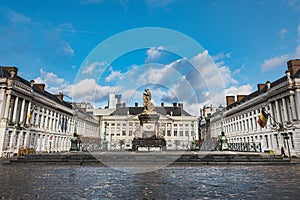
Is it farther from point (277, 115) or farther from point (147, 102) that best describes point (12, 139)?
point (277, 115)

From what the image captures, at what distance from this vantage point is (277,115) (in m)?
41.8

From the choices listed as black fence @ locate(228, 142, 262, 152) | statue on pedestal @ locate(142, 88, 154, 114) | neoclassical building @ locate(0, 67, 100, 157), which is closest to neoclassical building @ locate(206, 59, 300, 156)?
black fence @ locate(228, 142, 262, 152)

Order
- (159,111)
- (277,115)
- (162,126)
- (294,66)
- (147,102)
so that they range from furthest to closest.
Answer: (159,111) < (162,126) < (277,115) < (294,66) < (147,102)

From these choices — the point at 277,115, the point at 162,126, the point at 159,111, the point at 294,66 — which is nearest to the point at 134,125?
the point at 162,126

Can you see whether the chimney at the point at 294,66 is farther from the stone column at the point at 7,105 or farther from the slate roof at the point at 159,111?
the slate roof at the point at 159,111

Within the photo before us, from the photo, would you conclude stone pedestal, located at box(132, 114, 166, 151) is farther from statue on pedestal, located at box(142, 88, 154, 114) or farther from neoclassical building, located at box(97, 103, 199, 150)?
neoclassical building, located at box(97, 103, 199, 150)

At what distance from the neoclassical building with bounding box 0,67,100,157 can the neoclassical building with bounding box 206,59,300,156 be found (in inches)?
1465

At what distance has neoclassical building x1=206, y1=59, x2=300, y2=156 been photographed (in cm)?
3622

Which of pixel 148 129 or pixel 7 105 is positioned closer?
pixel 148 129

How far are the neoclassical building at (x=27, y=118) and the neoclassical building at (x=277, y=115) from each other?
37208 millimetres

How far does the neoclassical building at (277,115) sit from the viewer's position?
36225 millimetres

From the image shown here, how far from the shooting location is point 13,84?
38.1 m

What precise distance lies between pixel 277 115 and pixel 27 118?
4994 centimetres

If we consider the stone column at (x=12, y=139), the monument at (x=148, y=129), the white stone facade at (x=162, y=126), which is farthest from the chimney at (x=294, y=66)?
the white stone facade at (x=162, y=126)
